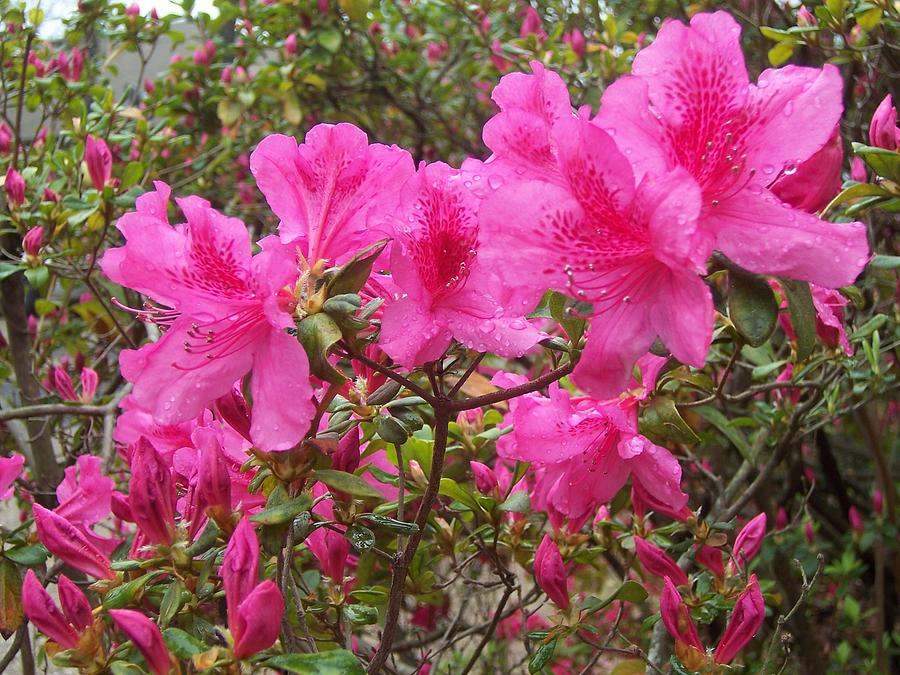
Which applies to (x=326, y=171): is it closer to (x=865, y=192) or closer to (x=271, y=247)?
(x=271, y=247)

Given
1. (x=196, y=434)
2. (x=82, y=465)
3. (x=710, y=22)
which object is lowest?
(x=82, y=465)

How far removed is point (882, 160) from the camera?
1.09 meters

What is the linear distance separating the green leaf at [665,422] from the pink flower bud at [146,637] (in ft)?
2.05

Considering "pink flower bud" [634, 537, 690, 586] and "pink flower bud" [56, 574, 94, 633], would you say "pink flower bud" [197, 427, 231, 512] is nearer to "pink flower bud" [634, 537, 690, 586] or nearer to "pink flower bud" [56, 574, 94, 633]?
"pink flower bud" [56, 574, 94, 633]

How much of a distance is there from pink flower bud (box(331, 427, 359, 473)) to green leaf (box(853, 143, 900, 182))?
0.75 meters

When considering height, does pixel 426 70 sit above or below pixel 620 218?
below

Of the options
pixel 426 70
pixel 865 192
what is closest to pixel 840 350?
pixel 865 192

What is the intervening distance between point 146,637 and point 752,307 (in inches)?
24.3

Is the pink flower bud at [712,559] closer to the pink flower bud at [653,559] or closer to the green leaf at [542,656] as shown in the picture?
the pink flower bud at [653,559]

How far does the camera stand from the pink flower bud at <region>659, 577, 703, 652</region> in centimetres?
102

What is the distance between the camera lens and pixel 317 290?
2.72 ft

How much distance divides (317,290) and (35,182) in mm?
1581

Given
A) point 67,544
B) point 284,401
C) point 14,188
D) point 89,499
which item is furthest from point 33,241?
point 284,401

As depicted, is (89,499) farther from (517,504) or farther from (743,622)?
(743,622)
